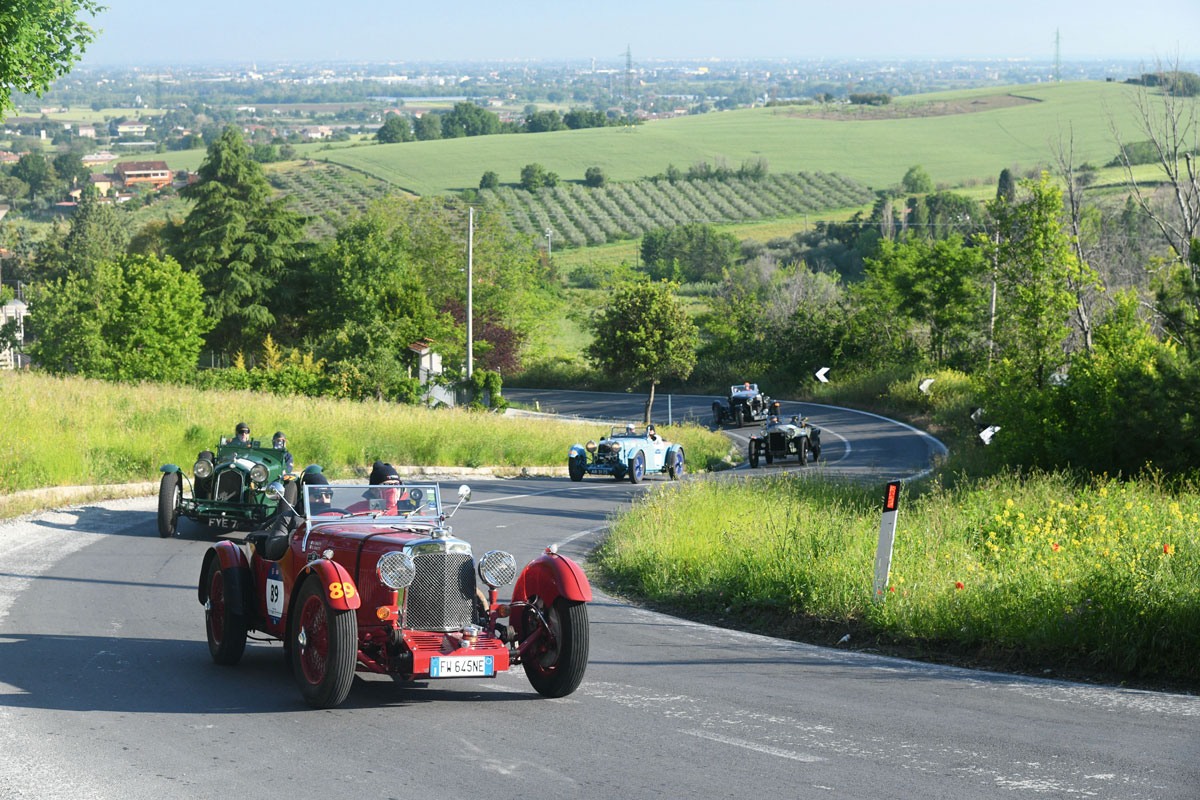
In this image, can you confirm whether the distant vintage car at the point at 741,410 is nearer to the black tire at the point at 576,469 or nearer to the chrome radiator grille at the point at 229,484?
the black tire at the point at 576,469

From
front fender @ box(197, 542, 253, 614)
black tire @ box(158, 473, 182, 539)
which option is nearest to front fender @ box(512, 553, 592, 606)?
front fender @ box(197, 542, 253, 614)

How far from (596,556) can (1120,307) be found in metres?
13.5

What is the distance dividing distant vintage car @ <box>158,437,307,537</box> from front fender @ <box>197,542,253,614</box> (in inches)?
280

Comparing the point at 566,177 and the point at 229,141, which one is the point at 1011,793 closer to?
the point at 229,141

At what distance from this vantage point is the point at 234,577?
984cm

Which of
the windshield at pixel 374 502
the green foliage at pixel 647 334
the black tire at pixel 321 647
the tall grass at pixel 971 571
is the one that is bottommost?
the green foliage at pixel 647 334

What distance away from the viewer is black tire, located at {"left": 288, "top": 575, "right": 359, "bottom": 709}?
27.0 feet

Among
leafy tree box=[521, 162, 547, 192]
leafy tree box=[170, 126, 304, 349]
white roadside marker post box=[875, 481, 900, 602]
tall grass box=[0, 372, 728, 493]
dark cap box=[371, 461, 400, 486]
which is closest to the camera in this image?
dark cap box=[371, 461, 400, 486]

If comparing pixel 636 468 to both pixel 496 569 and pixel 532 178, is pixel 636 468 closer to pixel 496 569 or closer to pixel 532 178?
pixel 496 569

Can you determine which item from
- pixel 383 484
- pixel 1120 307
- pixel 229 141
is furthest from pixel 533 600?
pixel 229 141

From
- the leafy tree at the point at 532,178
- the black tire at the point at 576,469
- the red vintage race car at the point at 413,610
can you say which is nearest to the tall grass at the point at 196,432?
the black tire at the point at 576,469

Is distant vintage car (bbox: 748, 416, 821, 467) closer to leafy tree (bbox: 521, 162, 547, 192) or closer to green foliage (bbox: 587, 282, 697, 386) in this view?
green foliage (bbox: 587, 282, 697, 386)

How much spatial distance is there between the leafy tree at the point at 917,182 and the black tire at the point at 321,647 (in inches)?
5599

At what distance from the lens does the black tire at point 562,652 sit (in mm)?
8789
